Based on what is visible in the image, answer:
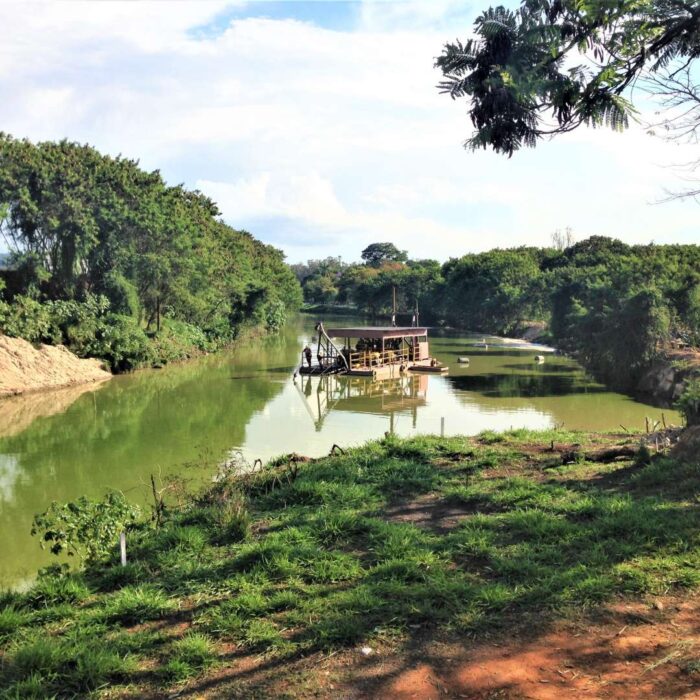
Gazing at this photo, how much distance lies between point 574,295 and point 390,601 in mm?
43420

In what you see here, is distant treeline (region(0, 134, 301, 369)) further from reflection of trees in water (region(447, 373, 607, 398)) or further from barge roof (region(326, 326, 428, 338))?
reflection of trees in water (region(447, 373, 607, 398))

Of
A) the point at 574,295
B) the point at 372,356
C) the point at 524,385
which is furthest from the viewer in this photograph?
the point at 574,295

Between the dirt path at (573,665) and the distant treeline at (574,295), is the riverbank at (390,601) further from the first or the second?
the distant treeline at (574,295)

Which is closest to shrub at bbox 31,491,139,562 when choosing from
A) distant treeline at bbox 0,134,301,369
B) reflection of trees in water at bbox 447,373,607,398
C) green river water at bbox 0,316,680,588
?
green river water at bbox 0,316,680,588

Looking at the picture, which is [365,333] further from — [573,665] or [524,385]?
[573,665]

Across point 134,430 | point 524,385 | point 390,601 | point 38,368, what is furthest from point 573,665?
point 38,368

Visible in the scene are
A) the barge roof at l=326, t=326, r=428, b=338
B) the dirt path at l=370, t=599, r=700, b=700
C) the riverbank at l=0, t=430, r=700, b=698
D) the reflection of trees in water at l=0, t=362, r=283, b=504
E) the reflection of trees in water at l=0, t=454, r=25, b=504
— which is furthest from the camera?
the barge roof at l=326, t=326, r=428, b=338

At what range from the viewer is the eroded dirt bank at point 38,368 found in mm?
25203

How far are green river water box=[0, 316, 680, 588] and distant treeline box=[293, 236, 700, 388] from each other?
2.41 m

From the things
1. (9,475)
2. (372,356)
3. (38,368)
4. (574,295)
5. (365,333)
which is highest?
(574,295)

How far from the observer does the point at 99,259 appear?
3344cm

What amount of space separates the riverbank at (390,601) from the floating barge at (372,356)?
2317 centimetres

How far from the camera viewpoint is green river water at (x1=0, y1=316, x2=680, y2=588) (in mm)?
12969

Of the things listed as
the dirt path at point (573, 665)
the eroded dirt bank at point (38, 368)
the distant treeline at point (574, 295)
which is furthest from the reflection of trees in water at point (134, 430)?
the distant treeline at point (574, 295)
